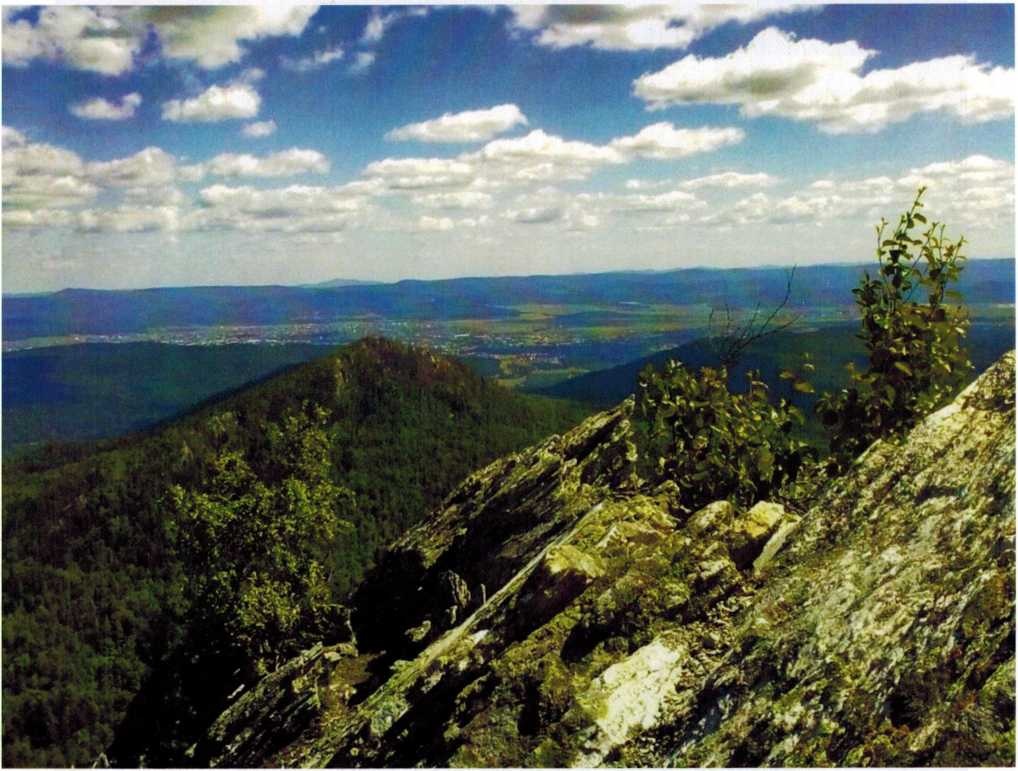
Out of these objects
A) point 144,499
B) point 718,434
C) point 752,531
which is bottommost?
point 144,499

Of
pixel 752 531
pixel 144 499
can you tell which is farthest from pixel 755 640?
pixel 144 499

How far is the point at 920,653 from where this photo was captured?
7008 millimetres

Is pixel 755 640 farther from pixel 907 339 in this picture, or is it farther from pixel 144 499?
pixel 144 499

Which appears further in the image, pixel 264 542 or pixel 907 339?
pixel 264 542

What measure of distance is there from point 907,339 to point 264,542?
18080 millimetres

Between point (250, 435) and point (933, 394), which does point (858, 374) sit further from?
point (250, 435)

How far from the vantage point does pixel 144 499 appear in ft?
486

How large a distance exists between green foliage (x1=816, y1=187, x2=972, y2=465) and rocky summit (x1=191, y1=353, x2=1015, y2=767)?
68 cm

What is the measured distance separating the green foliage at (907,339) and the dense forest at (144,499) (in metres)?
98.1

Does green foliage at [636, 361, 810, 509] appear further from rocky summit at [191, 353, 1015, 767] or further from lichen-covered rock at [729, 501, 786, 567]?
lichen-covered rock at [729, 501, 786, 567]

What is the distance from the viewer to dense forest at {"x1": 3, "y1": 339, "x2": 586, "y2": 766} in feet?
376

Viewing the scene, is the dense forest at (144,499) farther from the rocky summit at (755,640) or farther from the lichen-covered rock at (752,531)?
the lichen-covered rock at (752,531)

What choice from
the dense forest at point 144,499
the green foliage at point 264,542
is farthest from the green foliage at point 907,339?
the dense forest at point 144,499

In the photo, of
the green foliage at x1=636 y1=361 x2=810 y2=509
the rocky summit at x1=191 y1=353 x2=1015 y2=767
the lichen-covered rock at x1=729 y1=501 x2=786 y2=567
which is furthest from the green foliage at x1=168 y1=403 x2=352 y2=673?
the lichen-covered rock at x1=729 y1=501 x2=786 y2=567
